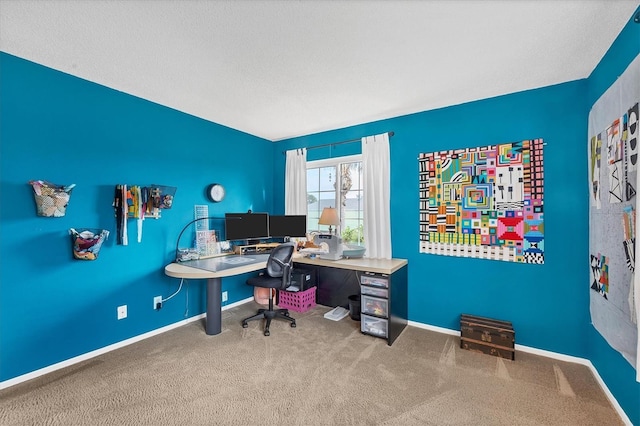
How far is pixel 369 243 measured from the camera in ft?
10.6

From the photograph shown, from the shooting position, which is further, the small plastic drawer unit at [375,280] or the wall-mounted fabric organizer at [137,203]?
the small plastic drawer unit at [375,280]

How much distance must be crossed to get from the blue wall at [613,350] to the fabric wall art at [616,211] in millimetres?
115

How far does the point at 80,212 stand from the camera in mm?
2244

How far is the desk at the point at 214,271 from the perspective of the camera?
2461 millimetres

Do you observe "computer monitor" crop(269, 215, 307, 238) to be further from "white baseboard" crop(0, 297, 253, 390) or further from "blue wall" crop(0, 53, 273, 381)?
"white baseboard" crop(0, 297, 253, 390)

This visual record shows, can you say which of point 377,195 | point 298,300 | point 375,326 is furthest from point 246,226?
point 375,326

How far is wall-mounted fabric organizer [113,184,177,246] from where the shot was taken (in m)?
2.44

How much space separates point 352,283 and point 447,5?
2.90m

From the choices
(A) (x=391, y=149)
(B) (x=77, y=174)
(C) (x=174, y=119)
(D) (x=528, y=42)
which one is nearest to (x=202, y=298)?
(B) (x=77, y=174)

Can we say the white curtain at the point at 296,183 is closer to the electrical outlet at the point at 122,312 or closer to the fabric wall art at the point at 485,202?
the fabric wall art at the point at 485,202

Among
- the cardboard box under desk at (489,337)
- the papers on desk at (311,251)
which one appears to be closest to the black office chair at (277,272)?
the papers on desk at (311,251)

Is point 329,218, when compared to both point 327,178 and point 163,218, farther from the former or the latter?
point 163,218

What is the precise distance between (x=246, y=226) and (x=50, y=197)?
1.83m

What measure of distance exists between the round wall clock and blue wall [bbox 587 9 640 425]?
3.59 meters
